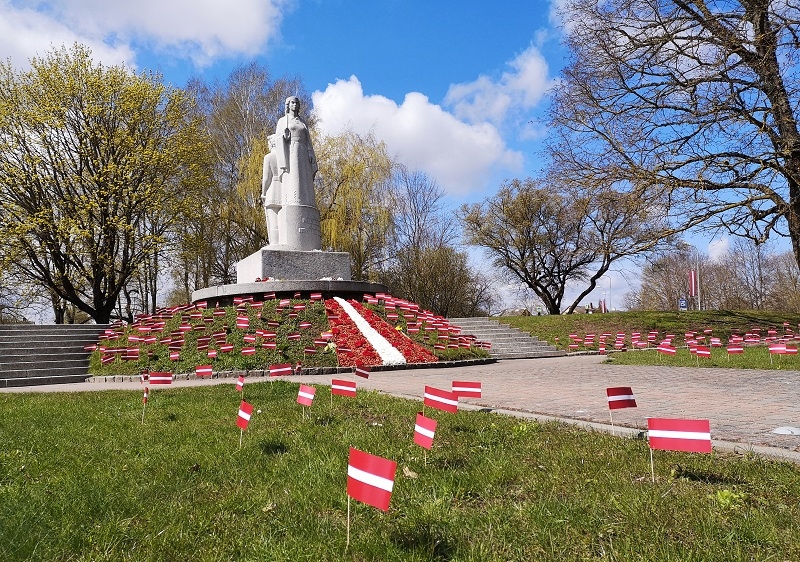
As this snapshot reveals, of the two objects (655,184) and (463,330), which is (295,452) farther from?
(463,330)

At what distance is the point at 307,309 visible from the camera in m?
17.5

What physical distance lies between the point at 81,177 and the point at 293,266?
1242 cm

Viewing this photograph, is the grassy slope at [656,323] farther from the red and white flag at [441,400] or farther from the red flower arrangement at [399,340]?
the red and white flag at [441,400]

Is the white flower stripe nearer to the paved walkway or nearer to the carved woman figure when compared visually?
the paved walkway

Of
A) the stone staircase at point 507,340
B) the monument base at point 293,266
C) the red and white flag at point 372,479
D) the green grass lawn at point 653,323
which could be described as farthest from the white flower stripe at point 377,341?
the red and white flag at point 372,479

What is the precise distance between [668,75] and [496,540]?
17519mm

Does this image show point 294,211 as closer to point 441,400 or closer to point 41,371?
point 41,371

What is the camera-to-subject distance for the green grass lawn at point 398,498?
279 centimetres

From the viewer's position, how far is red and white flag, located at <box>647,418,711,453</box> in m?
3.47

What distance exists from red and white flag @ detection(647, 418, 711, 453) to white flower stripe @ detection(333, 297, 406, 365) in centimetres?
1101

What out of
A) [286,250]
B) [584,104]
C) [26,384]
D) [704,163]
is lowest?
[26,384]

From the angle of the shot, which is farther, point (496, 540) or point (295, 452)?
point (295, 452)

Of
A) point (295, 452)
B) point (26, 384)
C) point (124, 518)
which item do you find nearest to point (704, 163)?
point (295, 452)

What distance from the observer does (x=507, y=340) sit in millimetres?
23000
